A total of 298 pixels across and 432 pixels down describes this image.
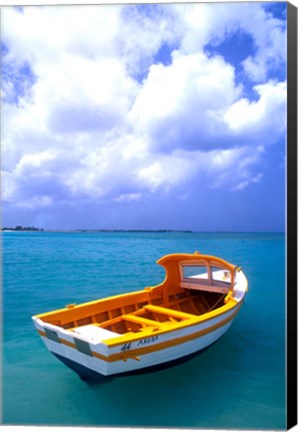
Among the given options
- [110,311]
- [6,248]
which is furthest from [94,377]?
[6,248]

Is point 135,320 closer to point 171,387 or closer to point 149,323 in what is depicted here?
point 149,323

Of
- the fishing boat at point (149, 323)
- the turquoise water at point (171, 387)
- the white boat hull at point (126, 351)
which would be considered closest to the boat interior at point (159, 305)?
the fishing boat at point (149, 323)

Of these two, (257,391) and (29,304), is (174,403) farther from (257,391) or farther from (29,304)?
(29,304)

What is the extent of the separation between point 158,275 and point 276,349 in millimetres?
7508

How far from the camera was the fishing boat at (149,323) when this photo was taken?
3252 mm

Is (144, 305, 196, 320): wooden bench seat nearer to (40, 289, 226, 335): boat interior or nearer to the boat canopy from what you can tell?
(40, 289, 226, 335): boat interior

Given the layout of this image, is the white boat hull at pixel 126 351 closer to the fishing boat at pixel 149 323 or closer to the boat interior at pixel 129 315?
the fishing boat at pixel 149 323

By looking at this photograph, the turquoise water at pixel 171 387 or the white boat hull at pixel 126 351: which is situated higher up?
the white boat hull at pixel 126 351

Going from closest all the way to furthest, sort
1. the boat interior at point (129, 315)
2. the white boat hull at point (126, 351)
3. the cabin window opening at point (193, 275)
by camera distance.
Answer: the white boat hull at point (126, 351), the boat interior at point (129, 315), the cabin window opening at point (193, 275)

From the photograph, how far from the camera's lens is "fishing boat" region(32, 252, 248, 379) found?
325 centimetres

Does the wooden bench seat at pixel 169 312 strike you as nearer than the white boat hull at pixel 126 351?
No

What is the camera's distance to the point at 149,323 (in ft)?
13.2

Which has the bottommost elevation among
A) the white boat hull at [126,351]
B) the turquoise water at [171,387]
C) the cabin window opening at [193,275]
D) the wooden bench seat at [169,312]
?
the turquoise water at [171,387]

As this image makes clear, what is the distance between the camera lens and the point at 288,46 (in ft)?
10.3
